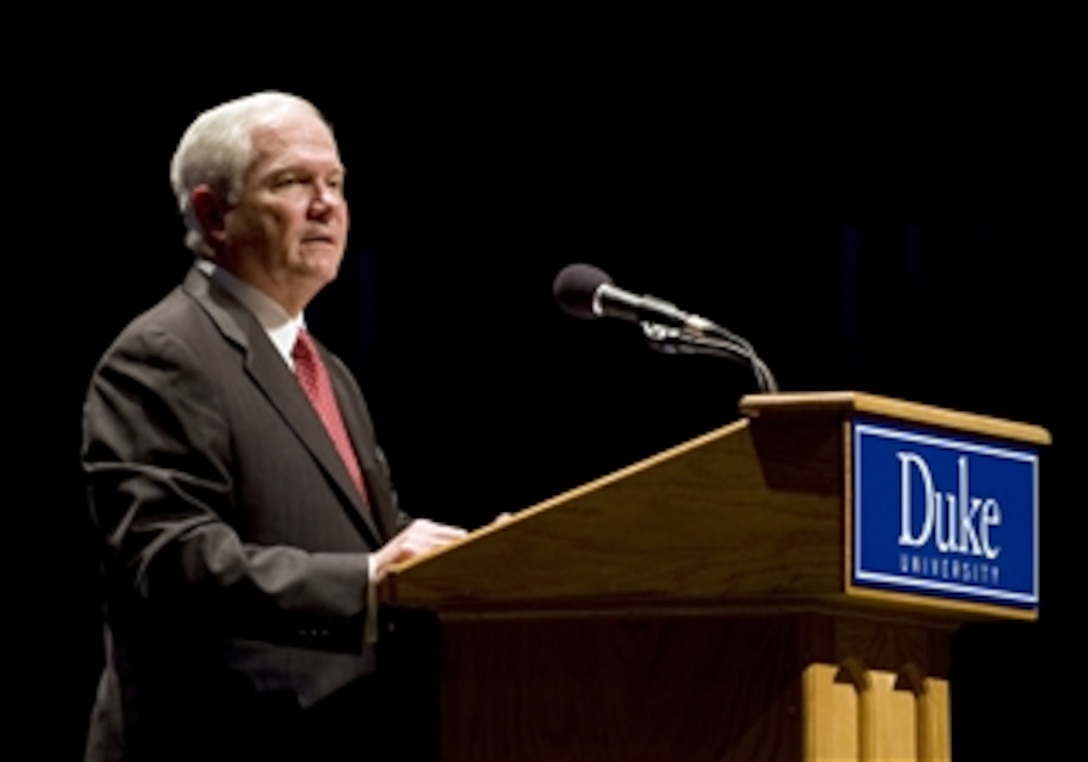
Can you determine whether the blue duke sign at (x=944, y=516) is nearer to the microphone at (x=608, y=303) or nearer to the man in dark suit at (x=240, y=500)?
the microphone at (x=608, y=303)

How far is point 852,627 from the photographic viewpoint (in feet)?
6.82

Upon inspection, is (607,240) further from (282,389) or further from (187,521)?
(187,521)

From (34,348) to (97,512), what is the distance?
7.89ft

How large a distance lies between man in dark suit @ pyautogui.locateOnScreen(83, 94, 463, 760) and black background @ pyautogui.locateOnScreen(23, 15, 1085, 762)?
1.98 meters

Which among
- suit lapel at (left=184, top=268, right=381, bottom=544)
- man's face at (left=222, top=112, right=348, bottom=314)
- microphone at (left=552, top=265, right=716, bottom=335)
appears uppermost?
man's face at (left=222, top=112, right=348, bottom=314)

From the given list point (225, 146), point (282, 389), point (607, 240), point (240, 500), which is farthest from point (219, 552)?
point (607, 240)

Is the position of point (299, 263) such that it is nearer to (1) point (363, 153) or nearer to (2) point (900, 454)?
(2) point (900, 454)

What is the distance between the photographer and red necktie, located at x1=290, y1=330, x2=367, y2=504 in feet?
8.75

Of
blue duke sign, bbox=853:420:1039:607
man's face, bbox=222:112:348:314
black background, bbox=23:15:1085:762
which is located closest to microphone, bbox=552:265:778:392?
blue duke sign, bbox=853:420:1039:607

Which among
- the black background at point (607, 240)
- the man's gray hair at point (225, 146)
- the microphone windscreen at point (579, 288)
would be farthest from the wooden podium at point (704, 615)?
the black background at point (607, 240)

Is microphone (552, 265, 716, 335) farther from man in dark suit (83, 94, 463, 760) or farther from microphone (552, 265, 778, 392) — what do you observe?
man in dark suit (83, 94, 463, 760)

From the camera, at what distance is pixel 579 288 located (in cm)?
244

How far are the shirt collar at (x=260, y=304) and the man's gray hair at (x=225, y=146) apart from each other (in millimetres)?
52

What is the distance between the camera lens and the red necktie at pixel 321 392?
2668mm
